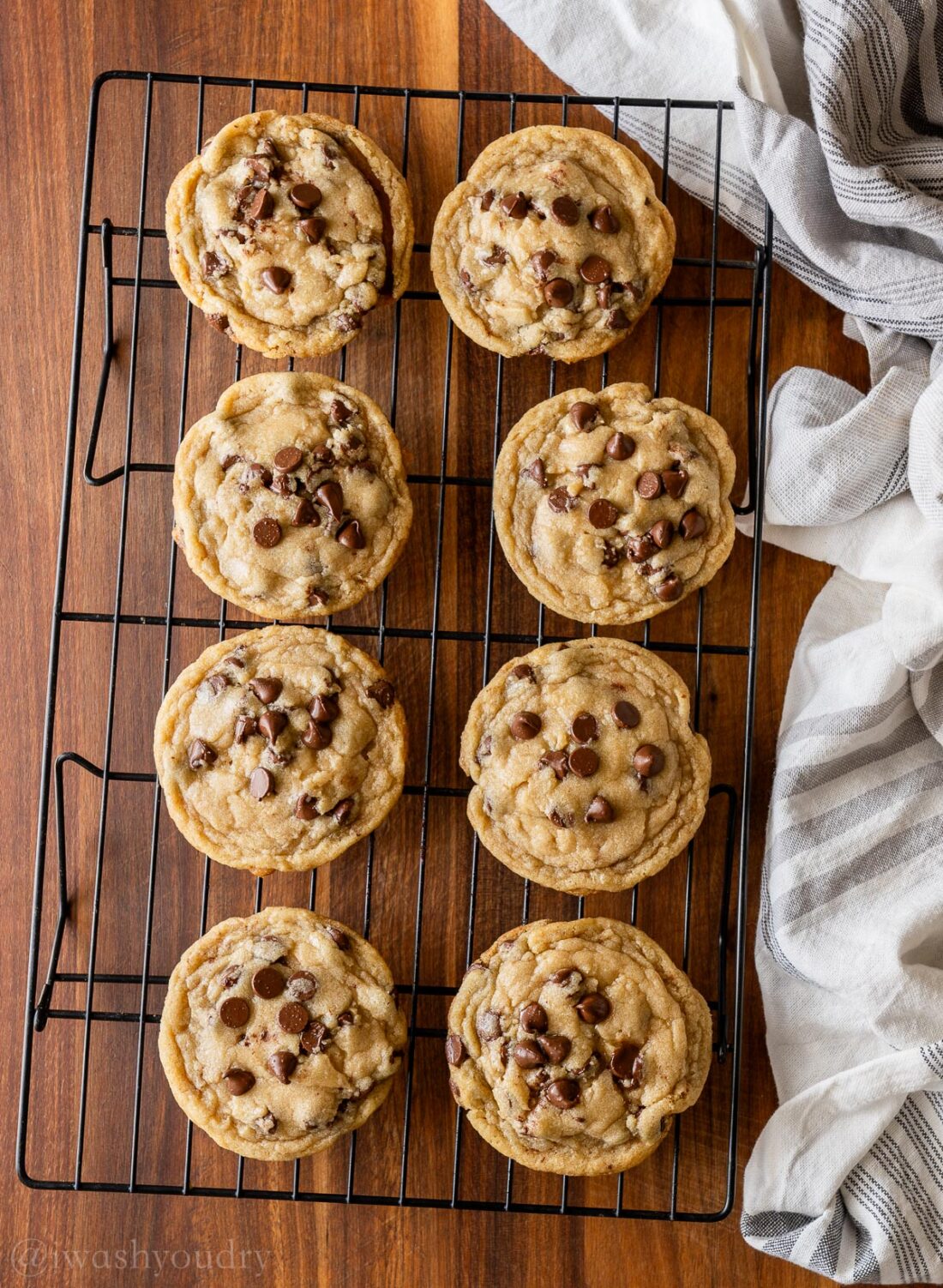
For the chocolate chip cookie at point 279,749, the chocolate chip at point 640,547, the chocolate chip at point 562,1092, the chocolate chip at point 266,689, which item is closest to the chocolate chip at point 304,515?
the chocolate chip cookie at point 279,749

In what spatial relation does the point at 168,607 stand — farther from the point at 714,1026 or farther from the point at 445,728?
the point at 714,1026

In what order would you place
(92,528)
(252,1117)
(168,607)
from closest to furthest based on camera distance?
(252,1117) → (168,607) → (92,528)

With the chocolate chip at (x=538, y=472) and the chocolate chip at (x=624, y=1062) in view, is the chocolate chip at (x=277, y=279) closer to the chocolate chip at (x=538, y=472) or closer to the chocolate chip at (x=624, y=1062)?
the chocolate chip at (x=538, y=472)

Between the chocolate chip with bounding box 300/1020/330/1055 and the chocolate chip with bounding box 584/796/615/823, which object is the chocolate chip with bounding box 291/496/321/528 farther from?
the chocolate chip with bounding box 300/1020/330/1055

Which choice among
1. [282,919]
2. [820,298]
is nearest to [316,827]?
[282,919]

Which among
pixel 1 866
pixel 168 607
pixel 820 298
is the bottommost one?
pixel 1 866

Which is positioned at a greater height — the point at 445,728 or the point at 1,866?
the point at 445,728

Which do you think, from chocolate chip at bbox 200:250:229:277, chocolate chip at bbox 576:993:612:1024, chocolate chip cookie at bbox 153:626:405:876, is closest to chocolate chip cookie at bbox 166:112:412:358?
chocolate chip at bbox 200:250:229:277
